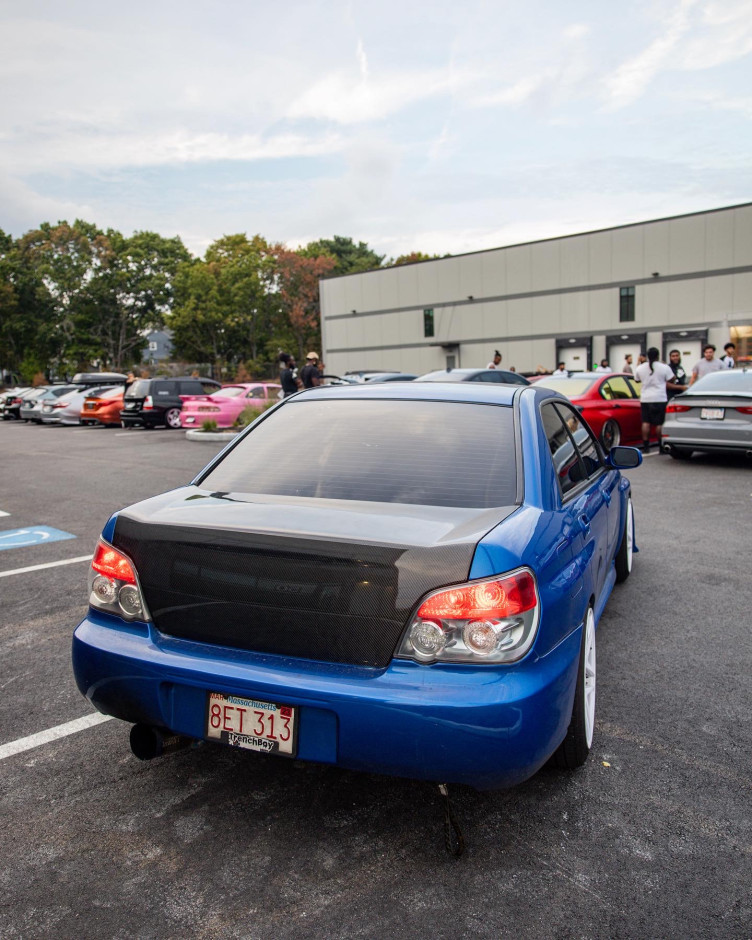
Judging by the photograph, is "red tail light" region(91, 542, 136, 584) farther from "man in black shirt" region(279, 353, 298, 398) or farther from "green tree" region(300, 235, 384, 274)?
"green tree" region(300, 235, 384, 274)

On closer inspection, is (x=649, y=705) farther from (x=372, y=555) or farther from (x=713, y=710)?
(x=372, y=555)

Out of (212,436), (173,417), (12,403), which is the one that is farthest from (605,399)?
(12,403)

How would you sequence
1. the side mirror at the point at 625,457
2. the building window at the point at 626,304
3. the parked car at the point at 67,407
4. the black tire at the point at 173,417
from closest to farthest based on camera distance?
1. the side mirror at the point at 625,457
2. the black tire at the point at 173,417
3. the parked car at the point at 67,407
4. the building window at the point at 626,304

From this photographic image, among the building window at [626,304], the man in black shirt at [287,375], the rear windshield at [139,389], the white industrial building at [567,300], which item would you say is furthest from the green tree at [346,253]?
the man in black shirt at [287,375]

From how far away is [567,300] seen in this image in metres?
35.1

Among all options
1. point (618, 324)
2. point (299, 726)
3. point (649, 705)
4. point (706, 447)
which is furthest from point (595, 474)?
point (618, 324)

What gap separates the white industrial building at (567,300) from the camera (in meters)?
30.3

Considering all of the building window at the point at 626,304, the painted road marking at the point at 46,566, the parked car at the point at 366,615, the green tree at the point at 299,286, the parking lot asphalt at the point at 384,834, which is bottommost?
the parking lot asphalt at the point at 384,834

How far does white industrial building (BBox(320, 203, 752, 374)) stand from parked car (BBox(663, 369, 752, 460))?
69.5 ft

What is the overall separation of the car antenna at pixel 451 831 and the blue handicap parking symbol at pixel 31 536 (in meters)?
5.73

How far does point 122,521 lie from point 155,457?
12.2 m

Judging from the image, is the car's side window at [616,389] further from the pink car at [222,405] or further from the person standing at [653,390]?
the pink car at [222,405]

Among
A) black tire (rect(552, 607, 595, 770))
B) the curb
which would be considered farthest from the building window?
black tire (rect(552, 607, 595, 770))

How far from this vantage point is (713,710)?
132 inches
